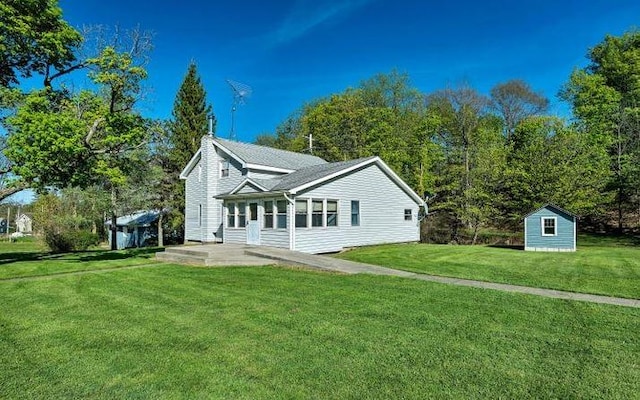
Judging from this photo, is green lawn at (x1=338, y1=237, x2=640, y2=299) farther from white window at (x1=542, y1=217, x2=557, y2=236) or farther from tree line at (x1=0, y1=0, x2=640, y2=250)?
tree line at (x1=0, y1=0, x2=640, y2=250)

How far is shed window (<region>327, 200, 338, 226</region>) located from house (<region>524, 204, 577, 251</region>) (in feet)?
30.2

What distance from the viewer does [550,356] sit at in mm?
4590

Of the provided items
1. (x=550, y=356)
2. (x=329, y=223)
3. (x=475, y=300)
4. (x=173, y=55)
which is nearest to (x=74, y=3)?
(x=173, y=55)

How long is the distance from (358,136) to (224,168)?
55.5ft

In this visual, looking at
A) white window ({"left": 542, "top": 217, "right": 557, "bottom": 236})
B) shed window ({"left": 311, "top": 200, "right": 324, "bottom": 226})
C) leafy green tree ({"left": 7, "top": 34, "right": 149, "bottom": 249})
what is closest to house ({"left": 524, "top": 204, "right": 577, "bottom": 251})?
white window ({"left": 542, "top": 217, "right": 557, "bottom": 236})

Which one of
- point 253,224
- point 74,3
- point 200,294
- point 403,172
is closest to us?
point 200,294

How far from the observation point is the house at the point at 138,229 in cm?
3581

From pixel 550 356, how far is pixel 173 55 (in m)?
23.1

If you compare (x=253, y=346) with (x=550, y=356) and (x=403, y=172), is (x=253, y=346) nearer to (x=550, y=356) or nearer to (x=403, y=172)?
(x=550, y=356)

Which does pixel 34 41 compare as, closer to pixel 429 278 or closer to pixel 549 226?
pixel 429 278

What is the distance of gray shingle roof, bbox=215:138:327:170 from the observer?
21.3 m

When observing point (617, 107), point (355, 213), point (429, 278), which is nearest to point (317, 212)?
point (355, 213)

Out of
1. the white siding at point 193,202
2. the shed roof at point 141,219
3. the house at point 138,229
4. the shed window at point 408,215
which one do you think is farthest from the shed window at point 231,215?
the shed roof at point 141,219

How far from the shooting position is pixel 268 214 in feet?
59.1
